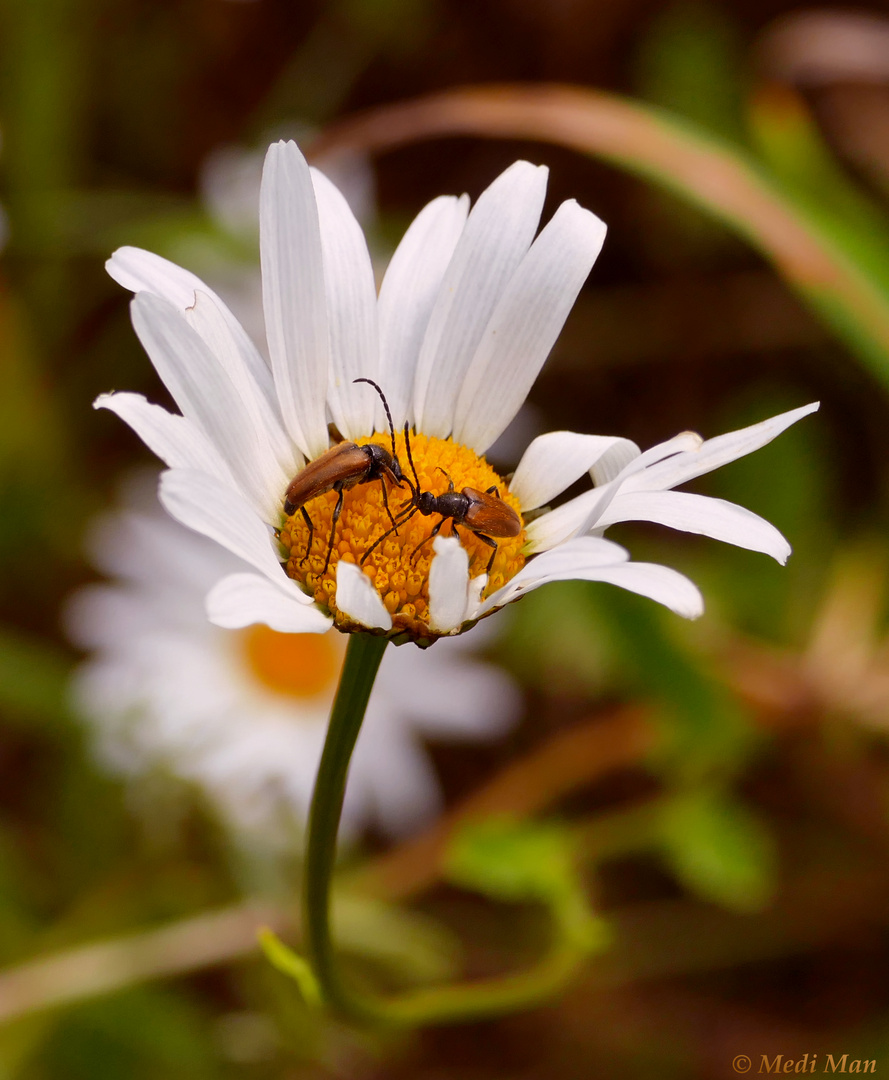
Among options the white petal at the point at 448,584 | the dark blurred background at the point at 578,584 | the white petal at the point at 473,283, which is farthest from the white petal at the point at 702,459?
the dark blurred background at the point at 578,584

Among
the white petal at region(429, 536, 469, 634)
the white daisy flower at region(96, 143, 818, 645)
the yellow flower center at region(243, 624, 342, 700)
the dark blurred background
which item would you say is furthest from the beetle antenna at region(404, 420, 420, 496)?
the yellow flower center at region(243, 624, 342, 700)

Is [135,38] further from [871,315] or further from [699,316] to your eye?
[871,315]

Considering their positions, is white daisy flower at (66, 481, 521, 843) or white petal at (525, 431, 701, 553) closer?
white petal at (525, 431, 701, 553)

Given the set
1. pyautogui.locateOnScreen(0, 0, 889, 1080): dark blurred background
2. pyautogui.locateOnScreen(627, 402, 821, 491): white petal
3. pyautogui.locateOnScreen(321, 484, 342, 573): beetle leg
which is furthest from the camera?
pyautogui.locateOnScreen(0, 0, 889, 1080): dark blurred background

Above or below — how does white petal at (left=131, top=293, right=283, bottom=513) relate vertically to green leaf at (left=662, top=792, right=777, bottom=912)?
above

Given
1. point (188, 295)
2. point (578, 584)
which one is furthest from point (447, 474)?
point (578, 584)

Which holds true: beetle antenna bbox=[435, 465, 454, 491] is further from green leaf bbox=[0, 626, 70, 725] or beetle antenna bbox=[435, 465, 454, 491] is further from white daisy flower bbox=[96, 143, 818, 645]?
green leaf bbox=[0, 626, 70, 725]
